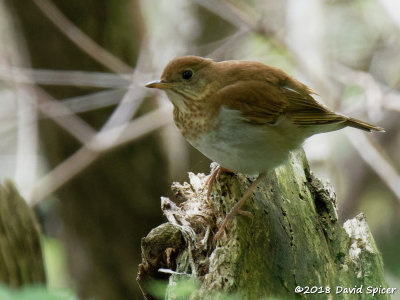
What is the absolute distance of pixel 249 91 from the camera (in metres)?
3.24

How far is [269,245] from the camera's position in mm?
2785

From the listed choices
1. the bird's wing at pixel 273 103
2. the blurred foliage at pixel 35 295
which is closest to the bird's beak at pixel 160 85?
the bird's wing at pixel 273 103

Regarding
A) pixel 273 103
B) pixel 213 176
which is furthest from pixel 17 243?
pixel 273 103

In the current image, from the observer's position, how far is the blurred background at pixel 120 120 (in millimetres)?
5809

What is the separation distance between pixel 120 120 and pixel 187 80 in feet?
9.08

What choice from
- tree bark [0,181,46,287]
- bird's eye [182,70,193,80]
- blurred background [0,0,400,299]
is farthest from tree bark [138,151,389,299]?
blurred background [0,0,400,299]

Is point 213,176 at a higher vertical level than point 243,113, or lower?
lower

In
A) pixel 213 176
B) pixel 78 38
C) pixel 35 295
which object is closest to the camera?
pixel 35 295

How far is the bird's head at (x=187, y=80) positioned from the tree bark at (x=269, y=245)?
0.53m

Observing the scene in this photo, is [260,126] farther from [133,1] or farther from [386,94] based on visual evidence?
[133,1]

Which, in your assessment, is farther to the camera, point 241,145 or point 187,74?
point 187,74

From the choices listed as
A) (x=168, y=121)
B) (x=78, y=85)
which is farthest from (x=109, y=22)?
(x=168, y=121)

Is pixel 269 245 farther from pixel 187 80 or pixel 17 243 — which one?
pixel 17 243

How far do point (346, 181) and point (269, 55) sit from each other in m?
1.89
